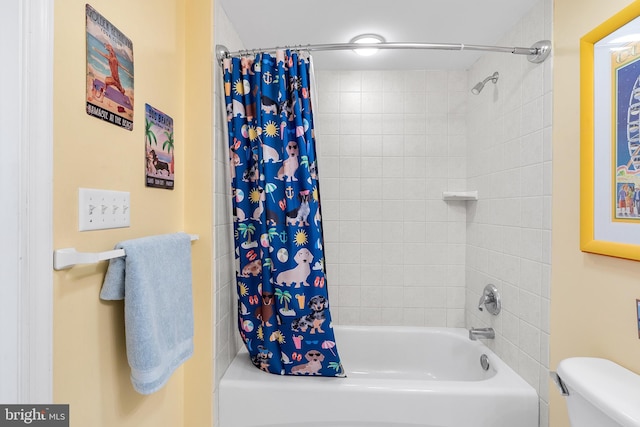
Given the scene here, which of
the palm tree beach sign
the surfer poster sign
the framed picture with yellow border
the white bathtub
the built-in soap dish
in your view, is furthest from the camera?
the built-in soap dish

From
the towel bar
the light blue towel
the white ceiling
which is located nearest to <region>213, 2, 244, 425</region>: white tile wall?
the white ceiling

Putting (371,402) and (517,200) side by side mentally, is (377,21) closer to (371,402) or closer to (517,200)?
(517,200)

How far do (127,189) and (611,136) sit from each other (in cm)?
155

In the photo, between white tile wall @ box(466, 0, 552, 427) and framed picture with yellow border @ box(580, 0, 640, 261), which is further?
white tile wall @ box(466, 0, 552, 427)

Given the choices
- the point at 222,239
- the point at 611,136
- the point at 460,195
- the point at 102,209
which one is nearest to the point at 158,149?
the point at 102,209

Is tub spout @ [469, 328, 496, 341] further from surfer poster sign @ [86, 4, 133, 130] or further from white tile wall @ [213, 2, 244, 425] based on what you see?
surfer poster sign @ [86, 4, 133, 130]

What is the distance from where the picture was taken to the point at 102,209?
3.10 feet

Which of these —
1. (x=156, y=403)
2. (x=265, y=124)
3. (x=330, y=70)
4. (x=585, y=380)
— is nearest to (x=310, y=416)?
(x=156, y=403)

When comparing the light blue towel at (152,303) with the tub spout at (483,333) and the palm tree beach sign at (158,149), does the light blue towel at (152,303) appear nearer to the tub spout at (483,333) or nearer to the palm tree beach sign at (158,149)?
the palm tree beach sign at (158,149)

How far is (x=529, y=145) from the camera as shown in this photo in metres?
1.58

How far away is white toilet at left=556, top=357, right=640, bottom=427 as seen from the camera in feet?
2.83

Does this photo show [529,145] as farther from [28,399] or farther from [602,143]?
[28,399]

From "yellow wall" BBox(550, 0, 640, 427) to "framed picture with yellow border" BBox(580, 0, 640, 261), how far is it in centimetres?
5

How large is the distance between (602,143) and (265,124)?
128 centimetres
